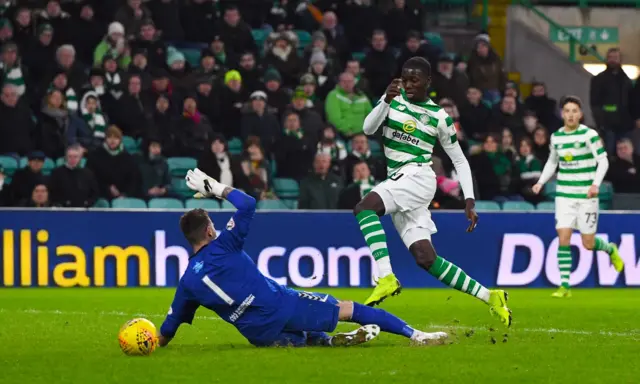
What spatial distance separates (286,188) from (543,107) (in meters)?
4.91

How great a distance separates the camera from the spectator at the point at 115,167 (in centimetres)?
1811

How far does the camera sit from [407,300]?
Answer: 15.1m

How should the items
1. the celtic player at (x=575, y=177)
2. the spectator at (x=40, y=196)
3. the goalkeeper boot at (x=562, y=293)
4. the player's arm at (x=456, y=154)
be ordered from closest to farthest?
the player's arm at (x=456, y=154) → the celtic player at (x=575, y=177) → the goalkeeper boot at (x=562, y=293) → the spectator at (x=40, y=196)

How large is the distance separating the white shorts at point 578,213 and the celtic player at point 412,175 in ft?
15.5

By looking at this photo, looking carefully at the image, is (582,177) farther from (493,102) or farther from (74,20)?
(74,20)

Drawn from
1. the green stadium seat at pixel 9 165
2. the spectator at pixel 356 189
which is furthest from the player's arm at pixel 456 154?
the green stadium seat at pixel 9 165

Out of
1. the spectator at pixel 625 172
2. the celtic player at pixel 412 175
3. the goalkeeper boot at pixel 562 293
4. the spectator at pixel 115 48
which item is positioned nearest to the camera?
the celtic player at pixel 412 175

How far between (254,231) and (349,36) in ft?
20.8

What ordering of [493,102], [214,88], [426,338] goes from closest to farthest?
[426,338]
[214,88]
[493,102]

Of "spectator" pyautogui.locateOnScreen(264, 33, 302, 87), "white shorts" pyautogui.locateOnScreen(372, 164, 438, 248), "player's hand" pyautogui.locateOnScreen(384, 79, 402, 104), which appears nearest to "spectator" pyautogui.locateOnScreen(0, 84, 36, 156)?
"spectator" pyautogui.locateOnScreen(264, 33, 302, 87)

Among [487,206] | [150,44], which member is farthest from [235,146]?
[487,206]

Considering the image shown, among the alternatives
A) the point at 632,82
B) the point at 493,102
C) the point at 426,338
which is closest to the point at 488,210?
the point at 493,102

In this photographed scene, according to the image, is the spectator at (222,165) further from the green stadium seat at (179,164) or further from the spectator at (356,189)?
the spectator at (356,189)

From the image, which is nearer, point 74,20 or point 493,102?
point 74,20
